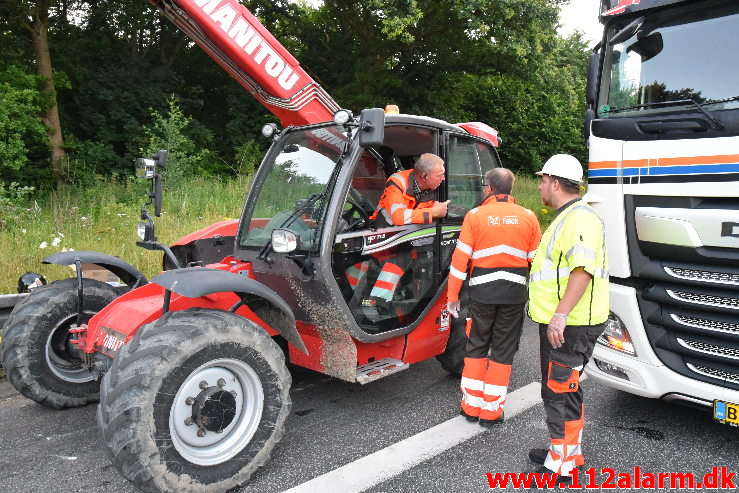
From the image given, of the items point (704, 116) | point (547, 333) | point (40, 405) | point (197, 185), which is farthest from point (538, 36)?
point (40, 405)

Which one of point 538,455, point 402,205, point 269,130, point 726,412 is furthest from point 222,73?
point 726,412

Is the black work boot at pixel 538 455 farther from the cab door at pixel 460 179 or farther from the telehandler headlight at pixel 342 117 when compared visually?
the telehandler headlight at pixel 342 117

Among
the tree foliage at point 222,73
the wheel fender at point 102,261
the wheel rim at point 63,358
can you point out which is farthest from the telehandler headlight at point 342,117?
the tree foliage at point 222,73

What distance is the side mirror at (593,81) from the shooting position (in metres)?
4.42

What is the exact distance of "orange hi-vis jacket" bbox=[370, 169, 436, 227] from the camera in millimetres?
4273

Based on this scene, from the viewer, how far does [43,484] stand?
3.12m

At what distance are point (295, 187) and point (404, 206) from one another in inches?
31.7

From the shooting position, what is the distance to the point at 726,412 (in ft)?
11.1

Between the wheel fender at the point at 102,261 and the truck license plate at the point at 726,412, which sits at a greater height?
the wheel fender at the point at 102,261

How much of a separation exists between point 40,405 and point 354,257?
2433 millimetres

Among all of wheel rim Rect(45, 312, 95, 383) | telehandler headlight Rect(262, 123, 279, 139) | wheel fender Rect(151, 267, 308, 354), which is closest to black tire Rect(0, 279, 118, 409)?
wheel rim Rect(45, 312, 95, 383)

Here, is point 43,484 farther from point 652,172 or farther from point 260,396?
point 652,172

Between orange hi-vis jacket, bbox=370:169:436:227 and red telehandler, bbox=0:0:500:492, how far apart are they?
9 cm

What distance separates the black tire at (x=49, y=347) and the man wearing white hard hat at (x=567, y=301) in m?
2.99
